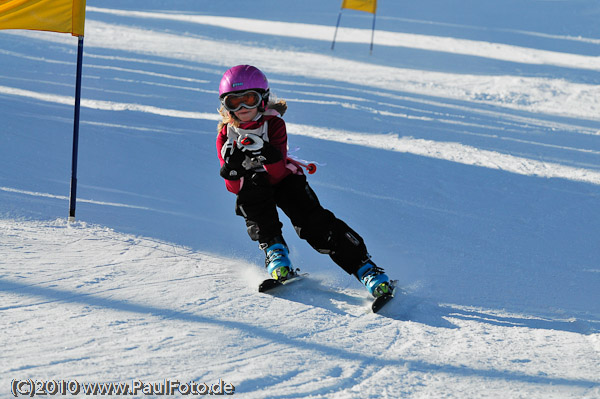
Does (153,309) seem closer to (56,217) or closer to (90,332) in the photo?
(90,332)

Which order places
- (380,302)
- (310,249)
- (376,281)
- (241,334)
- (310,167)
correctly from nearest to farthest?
(241,334)
(380,302)
(376,281)
(310,167)
(310,249)

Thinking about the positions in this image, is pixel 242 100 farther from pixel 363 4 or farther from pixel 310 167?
pixel 363 4

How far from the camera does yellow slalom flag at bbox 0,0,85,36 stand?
160 inches

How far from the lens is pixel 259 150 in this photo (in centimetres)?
376

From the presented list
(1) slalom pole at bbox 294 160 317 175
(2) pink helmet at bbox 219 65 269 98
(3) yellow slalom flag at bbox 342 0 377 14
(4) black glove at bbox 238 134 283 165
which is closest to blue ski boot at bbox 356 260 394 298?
(1) slalom pole at bbox 294 160 317 175

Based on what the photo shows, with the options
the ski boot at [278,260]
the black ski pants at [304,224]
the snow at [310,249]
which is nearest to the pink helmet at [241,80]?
the black ski pants at [304,224]

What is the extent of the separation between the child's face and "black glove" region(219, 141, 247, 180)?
165 mm

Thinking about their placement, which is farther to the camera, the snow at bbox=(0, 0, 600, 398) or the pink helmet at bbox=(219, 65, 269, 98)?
the pink helmet at bbox=(219, 65, 269, 98)

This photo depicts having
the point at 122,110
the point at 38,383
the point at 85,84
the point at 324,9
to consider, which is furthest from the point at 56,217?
the point at 324,9

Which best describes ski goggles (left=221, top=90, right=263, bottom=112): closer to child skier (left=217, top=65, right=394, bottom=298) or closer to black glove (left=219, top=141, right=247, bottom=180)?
child skier (left=217, top=65, right=394, bottom=298)

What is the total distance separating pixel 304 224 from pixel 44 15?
2.23m

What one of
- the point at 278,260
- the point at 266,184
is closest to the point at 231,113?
the point at 266,184

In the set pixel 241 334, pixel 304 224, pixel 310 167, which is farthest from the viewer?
pixel 310 167

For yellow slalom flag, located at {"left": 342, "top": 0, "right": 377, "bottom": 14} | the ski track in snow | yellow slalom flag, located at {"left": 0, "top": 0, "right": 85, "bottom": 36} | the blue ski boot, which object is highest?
yellow slalom flag, located at {"left": 342, "top": 0, "right": 377, "bottom": 14}
